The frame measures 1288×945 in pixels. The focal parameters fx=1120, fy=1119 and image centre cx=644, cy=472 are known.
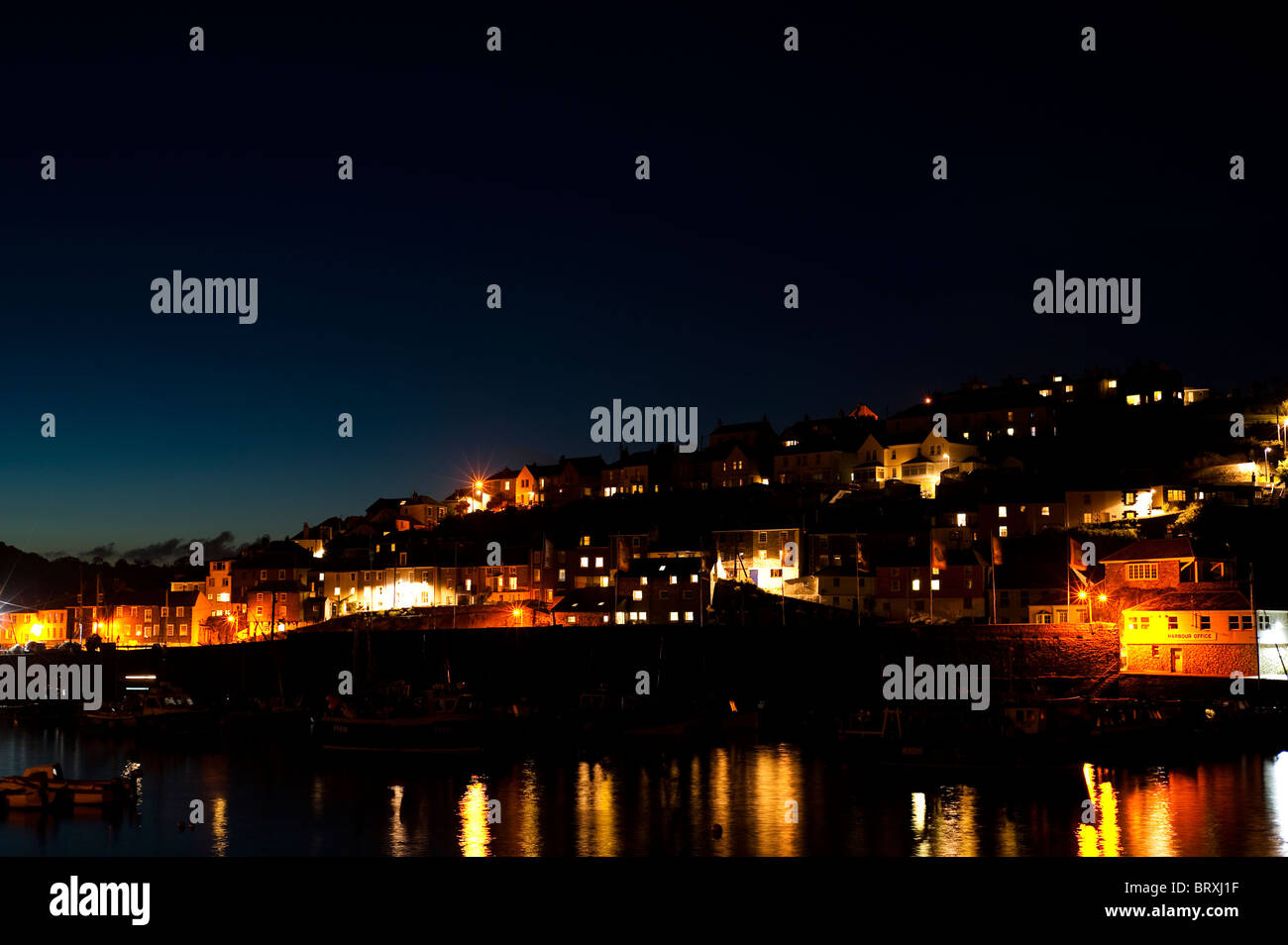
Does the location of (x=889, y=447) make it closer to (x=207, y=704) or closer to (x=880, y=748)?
(x=880, y=748)

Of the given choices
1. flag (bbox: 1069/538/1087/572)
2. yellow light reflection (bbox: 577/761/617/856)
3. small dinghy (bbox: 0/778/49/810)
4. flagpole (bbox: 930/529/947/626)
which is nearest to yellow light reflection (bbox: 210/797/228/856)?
small dinghy (bbox: 0/778/49/810)

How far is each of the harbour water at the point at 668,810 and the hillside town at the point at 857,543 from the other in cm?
1423

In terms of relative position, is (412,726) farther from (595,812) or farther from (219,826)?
(595,812)

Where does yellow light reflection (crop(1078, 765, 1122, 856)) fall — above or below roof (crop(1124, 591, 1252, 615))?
below

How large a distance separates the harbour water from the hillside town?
14.2 m

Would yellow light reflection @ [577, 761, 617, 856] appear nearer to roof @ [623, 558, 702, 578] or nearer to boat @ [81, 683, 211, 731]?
roof @ [623, 558, 702, 578]

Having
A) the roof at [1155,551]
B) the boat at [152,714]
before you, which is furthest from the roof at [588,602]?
the roof at [1155,551]

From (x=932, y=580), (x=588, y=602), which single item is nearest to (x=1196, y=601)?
(x=932, y=580)

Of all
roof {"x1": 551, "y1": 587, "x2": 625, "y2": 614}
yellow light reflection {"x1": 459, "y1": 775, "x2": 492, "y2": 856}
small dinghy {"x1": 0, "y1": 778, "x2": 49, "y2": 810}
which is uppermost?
roof {"x1": 551, "y1": 587, "x2": 625, "y2": 614}

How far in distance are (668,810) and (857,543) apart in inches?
1321

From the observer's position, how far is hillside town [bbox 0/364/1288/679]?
54000 millimetres

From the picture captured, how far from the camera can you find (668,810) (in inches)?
1336

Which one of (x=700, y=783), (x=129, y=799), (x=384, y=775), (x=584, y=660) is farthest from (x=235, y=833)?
(x=584, y=660)
